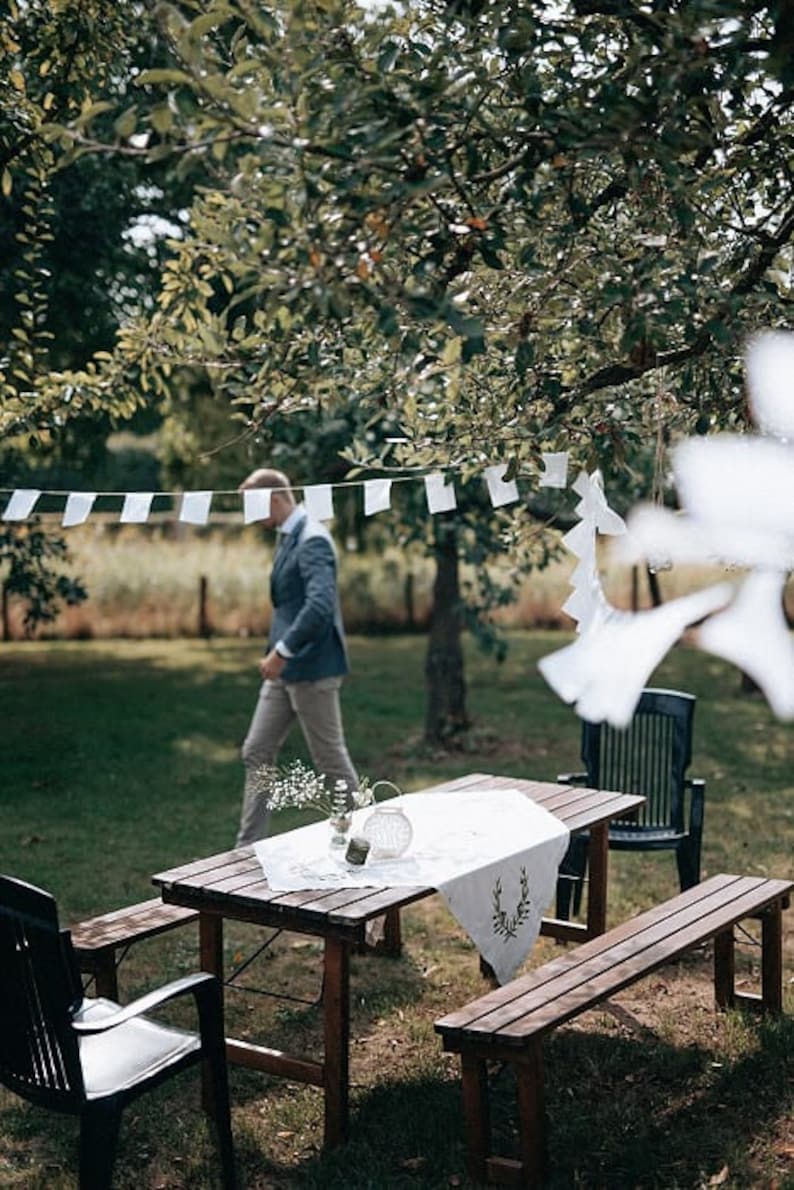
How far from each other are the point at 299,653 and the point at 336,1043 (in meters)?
2.84

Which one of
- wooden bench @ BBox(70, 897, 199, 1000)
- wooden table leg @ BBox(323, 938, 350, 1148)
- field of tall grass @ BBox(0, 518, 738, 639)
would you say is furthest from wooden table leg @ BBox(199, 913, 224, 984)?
field of tall grass @ BBox(0, 518, 738, 639)

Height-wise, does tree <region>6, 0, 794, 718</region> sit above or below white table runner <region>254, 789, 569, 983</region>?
above

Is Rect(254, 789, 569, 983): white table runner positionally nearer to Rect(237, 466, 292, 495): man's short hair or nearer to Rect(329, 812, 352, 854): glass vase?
Rect(329, 812, 352, 854): glass vase

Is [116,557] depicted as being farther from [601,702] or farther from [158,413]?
[601,702]

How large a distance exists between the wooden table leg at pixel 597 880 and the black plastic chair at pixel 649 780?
11.2 inches

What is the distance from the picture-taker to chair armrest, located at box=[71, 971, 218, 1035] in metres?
3.84

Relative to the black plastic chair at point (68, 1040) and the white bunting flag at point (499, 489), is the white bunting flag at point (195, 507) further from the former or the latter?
the black plastic chair at point (68, 1040)

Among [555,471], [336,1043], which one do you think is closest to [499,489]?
[555,471]

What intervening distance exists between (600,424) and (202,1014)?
221 centimetres

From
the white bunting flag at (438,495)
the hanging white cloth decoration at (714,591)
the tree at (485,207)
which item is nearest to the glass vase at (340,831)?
the tree at (485,207)

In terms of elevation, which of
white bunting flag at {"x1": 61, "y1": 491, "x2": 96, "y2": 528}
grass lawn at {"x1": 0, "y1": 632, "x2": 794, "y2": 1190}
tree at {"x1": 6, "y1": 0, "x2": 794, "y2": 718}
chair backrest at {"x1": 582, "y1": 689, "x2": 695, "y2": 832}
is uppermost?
tree at {"x1": 6, "y1": 0, "x2": 794, "y2": 718}

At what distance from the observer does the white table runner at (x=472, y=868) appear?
4.96m

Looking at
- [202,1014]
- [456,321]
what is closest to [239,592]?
[202,1014]

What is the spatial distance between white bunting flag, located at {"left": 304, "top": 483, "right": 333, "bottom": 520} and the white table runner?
160 centimetres
